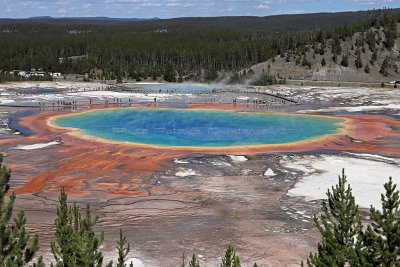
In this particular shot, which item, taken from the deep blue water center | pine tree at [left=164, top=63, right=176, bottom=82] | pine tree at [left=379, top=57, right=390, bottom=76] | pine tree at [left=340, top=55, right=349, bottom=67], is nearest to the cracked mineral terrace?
the deep blue water center

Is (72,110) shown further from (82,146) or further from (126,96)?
(82,146)

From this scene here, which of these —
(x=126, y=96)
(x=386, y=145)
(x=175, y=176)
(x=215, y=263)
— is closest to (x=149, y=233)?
(x=215, y=263)

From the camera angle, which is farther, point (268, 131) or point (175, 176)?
point (268, 131)

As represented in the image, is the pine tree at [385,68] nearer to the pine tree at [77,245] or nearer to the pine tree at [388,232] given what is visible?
the pine tree at [388,232]

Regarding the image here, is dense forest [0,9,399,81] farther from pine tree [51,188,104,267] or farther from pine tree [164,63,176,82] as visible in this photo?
pine tree [51,188,104,267]

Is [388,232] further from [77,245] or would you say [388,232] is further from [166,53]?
[166,53]

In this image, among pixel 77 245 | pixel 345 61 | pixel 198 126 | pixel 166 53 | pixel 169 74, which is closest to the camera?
pixel 77 245

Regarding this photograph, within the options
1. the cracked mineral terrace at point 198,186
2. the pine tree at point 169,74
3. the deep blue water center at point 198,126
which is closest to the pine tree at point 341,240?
the cracked mineral terrace at point 198,186

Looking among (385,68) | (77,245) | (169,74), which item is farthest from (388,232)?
(385,68)
